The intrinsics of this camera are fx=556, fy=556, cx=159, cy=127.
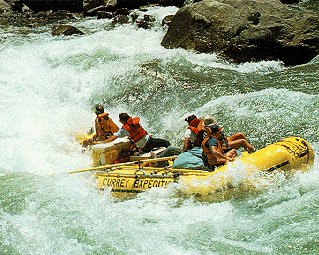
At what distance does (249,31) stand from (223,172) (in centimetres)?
705

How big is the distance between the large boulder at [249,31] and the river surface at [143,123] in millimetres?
319

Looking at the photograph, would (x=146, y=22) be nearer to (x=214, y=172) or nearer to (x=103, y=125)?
(x=103, y=125)

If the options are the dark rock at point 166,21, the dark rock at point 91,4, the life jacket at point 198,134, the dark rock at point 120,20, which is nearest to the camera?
the life jacket at point 198,134

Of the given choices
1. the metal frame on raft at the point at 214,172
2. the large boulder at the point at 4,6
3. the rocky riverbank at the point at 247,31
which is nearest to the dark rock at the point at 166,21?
the rocky riverbank at the point at 247,31

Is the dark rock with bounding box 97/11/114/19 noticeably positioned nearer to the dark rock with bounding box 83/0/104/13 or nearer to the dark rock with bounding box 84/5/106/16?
the dark rock with bounding box 84/5/106/16

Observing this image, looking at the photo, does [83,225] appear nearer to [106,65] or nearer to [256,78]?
[256,78]

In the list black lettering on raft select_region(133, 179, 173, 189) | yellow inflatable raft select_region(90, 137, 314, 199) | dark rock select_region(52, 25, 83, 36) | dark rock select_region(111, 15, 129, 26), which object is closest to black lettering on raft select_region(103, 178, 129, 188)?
yellow inflatable raft select_region(90, 137, 314, 199)

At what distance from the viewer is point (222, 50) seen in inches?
560

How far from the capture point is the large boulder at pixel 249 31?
13953mm

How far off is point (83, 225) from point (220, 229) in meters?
1.86

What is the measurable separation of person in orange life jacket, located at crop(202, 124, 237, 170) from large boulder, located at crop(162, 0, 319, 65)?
233 inches

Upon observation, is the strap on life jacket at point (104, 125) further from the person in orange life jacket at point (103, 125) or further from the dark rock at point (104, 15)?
the dark rock at point (104, 15)

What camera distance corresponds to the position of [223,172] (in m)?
7.91

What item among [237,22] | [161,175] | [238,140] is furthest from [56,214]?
[237,22]
